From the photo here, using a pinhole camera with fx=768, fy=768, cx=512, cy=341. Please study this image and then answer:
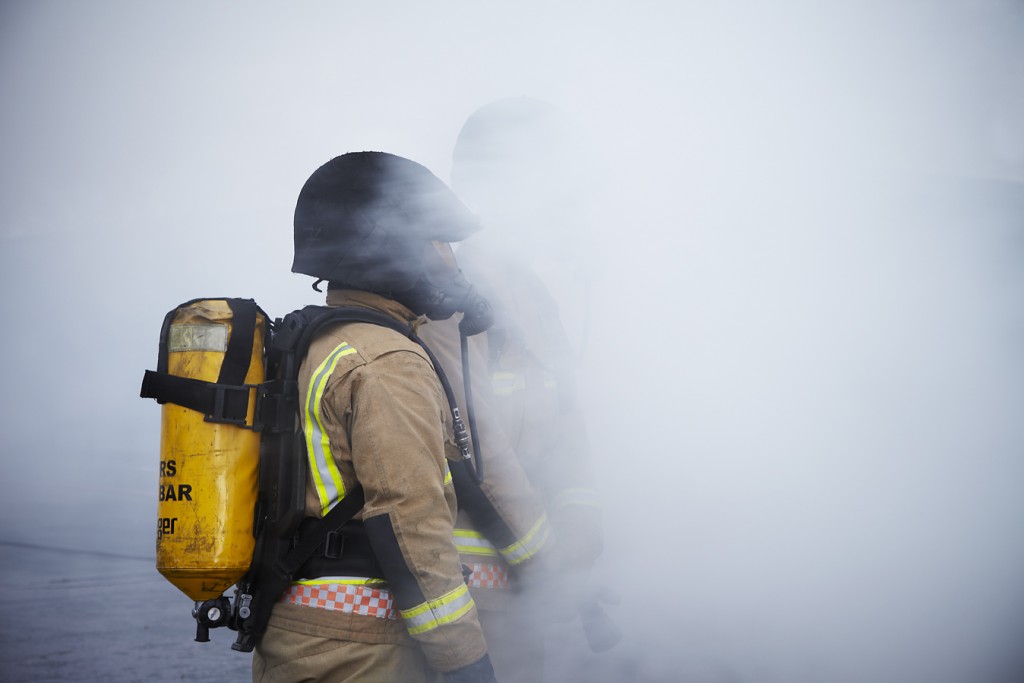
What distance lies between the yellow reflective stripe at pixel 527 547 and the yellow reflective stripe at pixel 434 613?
1.29ft

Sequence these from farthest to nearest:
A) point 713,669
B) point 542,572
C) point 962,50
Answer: point 713,669 → point 962,50 → point 542,572

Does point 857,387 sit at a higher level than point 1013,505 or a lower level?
higher

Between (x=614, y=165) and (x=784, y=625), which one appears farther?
(x=614, y=165)

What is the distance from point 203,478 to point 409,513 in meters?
0.38

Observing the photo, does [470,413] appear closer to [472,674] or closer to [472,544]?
[472,544]

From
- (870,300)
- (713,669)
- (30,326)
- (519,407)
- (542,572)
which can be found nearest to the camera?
(542,572)

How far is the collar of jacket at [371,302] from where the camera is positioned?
162 centimetres

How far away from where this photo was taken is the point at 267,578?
4.90 ft

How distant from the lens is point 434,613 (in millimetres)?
1372

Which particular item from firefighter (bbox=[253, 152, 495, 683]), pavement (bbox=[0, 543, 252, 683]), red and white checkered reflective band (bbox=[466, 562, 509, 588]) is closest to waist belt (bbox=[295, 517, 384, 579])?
firefighter (bbox=[253, 152, 495, 683])

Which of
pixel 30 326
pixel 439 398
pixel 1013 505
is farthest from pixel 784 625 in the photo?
pixel 30 326

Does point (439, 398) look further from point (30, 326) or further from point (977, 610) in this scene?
point (30, 326)

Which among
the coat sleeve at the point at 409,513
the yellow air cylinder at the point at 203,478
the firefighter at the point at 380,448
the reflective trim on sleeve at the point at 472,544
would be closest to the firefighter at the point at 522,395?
the reflective trim on sleeve at the point at 472,544

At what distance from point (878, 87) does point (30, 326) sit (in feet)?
18.8
